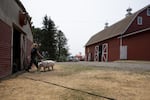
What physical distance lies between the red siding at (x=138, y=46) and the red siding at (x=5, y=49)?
→ 14.0 metres

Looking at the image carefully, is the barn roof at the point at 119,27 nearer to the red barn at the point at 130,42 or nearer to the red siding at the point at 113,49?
the red barn at the point at 130,42

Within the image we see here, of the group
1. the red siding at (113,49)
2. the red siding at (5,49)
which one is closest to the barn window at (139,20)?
the red siding at (113,49)

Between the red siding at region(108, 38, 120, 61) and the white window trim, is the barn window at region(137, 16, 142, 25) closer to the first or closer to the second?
the white window trim

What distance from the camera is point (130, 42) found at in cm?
2162

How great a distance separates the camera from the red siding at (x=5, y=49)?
7637 millimetres

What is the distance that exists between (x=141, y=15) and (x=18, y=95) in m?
23.1

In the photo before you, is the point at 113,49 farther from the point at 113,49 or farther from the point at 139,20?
the point at 139,20

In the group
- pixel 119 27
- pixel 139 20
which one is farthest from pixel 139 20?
pixel 119 27

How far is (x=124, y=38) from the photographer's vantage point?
75.0 feet

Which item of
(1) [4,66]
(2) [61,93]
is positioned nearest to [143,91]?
(2) [61,93]

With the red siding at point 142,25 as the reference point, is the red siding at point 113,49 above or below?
below

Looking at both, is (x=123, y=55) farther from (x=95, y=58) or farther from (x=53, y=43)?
(x=53, y=43)

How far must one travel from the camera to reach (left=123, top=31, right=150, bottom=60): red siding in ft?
62.2

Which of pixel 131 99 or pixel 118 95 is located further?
pixel 118 95
